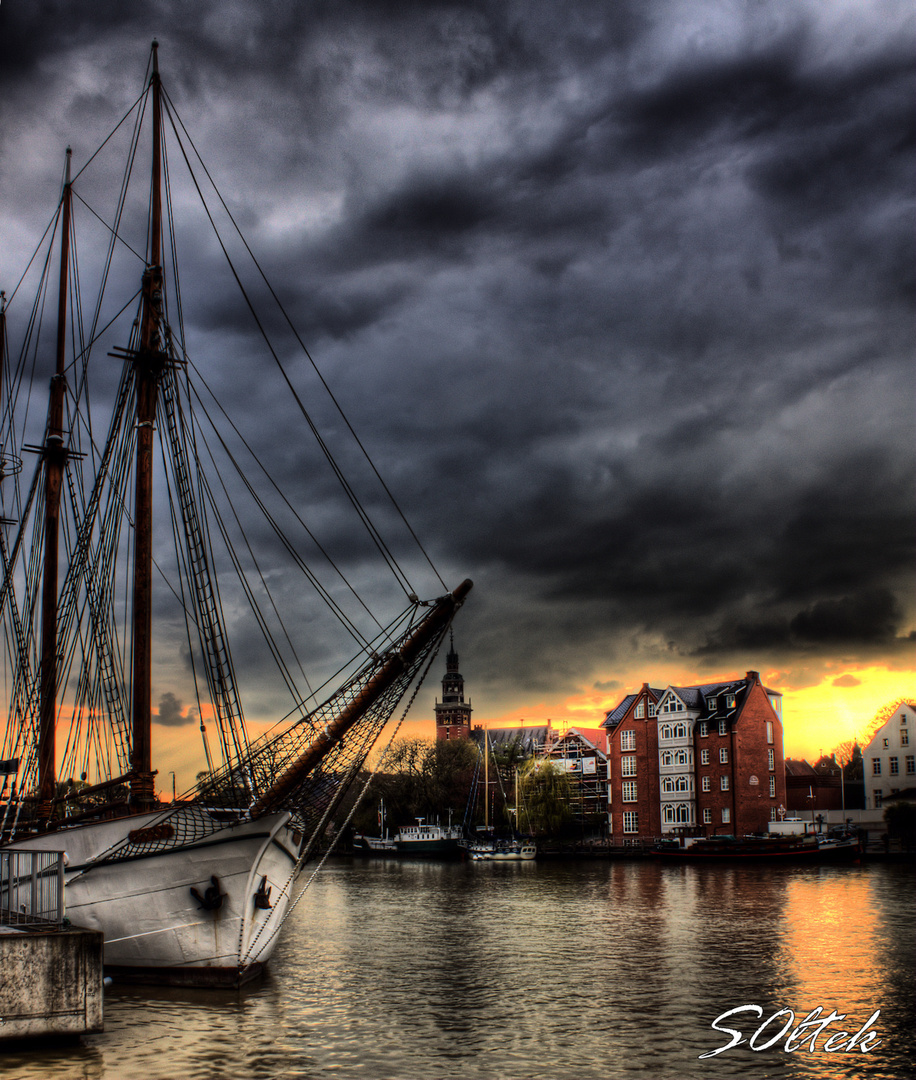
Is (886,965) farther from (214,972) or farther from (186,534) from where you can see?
(186,534)

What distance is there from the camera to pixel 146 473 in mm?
24859

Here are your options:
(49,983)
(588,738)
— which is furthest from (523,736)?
(49,983)

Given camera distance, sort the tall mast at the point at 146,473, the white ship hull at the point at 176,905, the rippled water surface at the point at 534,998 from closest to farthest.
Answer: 1. the rippled water surface at the point at 534,998
2. the white ship hull at the point at 176,905
3. the tall mast at the point at 146,473

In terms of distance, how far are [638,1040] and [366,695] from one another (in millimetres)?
9299

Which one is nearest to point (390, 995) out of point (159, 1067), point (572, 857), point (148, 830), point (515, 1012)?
point (515, 1012)

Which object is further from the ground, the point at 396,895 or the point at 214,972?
the point at 214,972

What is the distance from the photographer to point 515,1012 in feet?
65.2

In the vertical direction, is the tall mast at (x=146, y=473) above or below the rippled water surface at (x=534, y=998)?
above

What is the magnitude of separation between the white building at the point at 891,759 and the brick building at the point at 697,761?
9022 millimetres

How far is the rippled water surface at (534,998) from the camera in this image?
1540 centimetres

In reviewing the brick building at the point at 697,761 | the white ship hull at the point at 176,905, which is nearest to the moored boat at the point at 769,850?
the brick building at the point at 697,761

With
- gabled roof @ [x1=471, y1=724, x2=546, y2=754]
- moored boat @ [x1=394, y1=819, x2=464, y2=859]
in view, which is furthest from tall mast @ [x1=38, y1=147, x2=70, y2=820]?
gabled roof @ [x1=471, y1=724, x2=546, y2=754]

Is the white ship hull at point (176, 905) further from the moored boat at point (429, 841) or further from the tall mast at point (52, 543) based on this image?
the moored boat at point (429, 841)

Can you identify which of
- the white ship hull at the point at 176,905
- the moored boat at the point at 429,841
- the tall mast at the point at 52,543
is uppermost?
the tall mast at the point at 52,543
